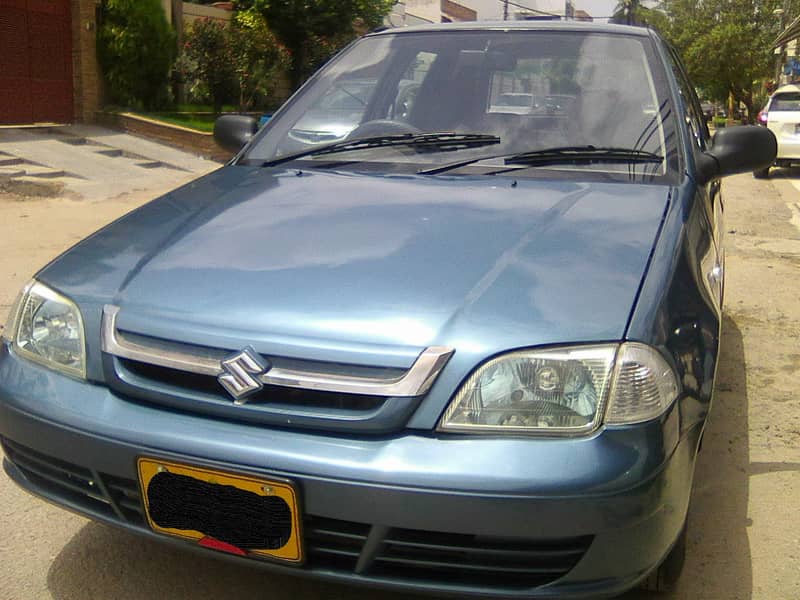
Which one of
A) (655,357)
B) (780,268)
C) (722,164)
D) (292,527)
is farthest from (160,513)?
(780,268)

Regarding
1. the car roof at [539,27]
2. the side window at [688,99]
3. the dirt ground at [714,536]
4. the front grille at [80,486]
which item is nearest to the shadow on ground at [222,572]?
the dirt ground at [714,536]

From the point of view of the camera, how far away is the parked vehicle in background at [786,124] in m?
14.0

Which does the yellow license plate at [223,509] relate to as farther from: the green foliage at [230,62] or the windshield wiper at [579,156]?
the green foliage at [230,62]

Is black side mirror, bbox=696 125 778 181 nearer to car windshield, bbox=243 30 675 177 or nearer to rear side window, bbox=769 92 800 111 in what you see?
car windshield, bbox=243 30 675 177

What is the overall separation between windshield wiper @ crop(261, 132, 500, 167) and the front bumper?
131 cm

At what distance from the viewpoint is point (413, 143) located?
9.85 feet

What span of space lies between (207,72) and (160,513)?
14925 millimetres

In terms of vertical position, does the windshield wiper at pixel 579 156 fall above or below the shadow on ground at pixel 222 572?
above

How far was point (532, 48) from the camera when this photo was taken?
328 centimetres

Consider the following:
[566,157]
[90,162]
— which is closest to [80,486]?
[566,157]

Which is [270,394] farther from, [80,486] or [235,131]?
[235,131]

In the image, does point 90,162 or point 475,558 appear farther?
point 90,162

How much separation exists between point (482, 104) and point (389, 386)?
1591 mm

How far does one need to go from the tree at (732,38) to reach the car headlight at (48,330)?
3693 cm
